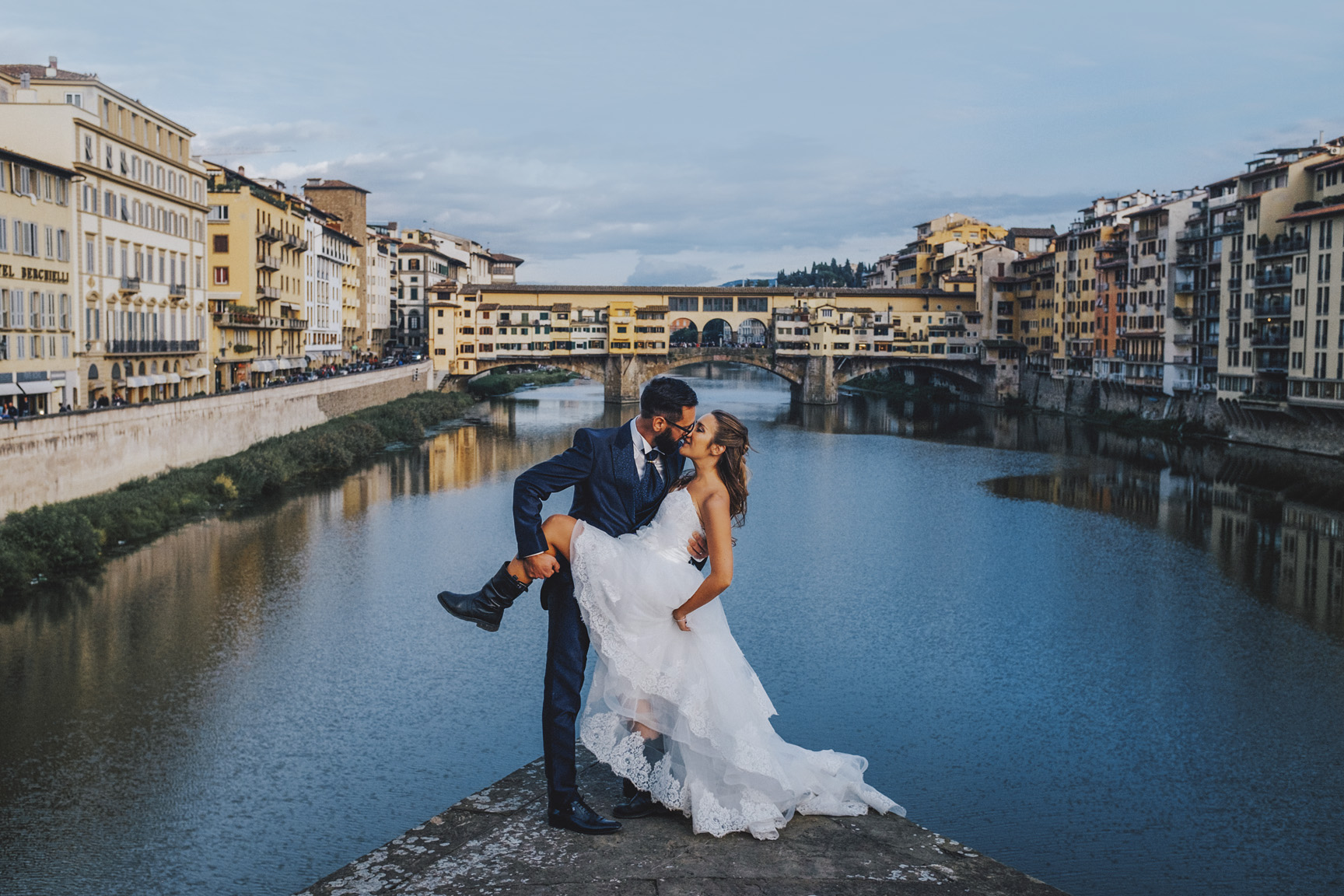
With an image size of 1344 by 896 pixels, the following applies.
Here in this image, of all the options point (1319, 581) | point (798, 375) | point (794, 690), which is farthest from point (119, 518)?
point (798, 375)

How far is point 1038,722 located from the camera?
1370 centimetres

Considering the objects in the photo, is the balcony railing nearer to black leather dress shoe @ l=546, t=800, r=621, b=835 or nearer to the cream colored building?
the cream colored building

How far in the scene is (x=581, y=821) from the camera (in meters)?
4.59

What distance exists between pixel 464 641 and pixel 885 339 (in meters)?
56.0

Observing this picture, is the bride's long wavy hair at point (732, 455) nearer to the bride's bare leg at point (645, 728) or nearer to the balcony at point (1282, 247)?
the bride's bare leg at point (645, 728)

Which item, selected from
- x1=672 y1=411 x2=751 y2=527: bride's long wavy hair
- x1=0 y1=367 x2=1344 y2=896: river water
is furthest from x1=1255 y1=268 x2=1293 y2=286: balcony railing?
x1=672 y1=411 x2=751 y2=527: bride's long wavy hair

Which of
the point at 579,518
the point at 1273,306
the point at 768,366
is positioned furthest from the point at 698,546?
the point at 768,366

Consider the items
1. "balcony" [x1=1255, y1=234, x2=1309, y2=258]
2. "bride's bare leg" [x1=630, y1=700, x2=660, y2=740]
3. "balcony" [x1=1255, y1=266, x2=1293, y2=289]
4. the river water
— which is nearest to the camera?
"bride's bare leg" [x1=630, y1=700, x2=660, y2=740]

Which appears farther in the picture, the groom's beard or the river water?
the river water

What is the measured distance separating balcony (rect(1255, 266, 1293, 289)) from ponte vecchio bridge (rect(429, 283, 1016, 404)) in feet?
87.6

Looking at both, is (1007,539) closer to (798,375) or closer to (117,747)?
(117,747)

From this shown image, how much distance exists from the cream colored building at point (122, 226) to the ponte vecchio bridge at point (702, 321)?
1100 inches

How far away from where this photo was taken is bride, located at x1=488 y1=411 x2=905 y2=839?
466 cm

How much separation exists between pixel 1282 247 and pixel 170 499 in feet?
105
